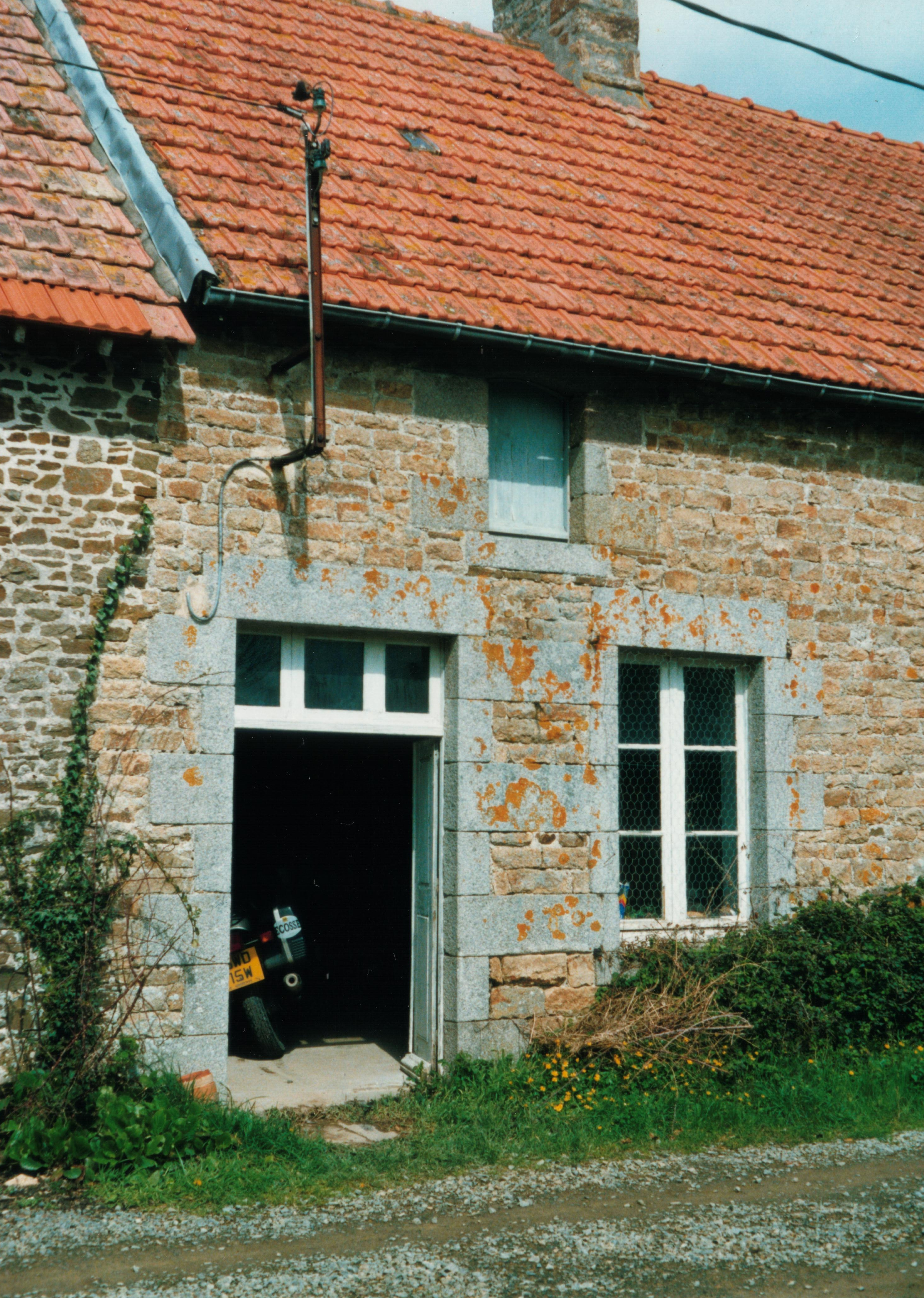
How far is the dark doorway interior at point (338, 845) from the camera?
1094 centimetres

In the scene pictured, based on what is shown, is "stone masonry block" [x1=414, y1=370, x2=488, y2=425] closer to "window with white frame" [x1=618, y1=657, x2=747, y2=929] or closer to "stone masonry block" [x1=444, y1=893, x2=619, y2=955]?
"window with white frame" [x1=618, y1=657, x2=747, y2=929]

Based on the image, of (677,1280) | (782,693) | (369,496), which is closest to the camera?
(677,1280)

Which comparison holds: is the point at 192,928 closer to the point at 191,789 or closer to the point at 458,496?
the point at 191,789

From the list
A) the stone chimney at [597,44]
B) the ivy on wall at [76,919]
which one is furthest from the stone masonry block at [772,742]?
the stone chimney at [597,44]

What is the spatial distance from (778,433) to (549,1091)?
4.47m

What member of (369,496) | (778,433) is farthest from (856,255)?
(369,496)

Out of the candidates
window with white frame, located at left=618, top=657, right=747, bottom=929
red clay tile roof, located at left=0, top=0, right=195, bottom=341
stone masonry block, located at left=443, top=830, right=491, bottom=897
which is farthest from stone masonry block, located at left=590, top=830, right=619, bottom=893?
red clay tile roof, located at left=0, top=0, right=195, bottom=341

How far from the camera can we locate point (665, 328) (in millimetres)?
7852

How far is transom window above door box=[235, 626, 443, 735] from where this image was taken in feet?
22.2

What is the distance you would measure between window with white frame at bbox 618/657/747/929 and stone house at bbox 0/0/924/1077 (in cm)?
3

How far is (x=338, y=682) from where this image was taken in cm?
699

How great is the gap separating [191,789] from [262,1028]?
2.24 meters

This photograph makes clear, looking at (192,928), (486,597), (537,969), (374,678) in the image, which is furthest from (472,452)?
(192,928)

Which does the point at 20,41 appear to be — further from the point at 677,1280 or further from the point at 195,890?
the point at 677,1280
